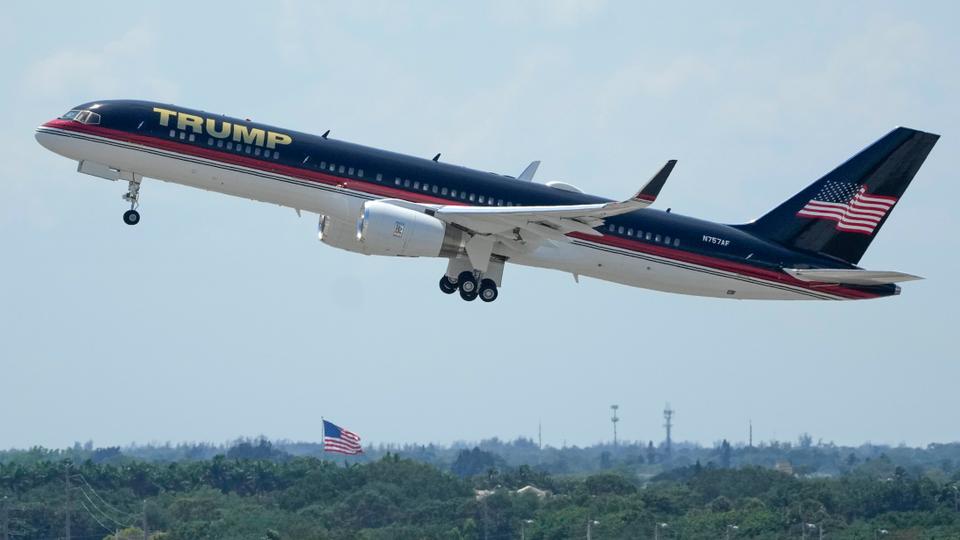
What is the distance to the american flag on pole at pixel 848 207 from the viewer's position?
58938 millimetres

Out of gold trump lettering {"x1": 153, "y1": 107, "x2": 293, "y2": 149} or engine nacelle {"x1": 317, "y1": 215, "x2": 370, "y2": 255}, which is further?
engine nacelle {"x1": 317, "y1": 215, "x2": 370, "y2": 255}

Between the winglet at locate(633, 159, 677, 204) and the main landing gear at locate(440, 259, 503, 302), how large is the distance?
30.2 feet

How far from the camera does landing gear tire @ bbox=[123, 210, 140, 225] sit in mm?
54250

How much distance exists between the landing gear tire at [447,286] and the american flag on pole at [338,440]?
113 feet

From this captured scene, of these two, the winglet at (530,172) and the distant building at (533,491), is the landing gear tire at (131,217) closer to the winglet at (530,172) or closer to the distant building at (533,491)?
the winglet at (530,172)

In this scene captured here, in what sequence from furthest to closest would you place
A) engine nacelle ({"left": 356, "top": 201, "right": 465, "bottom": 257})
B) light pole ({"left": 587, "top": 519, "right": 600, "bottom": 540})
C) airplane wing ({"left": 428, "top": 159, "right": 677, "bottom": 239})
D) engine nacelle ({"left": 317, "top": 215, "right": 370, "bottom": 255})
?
light pole ({"left": 587, "top": 519, "right": 600, "bottom": 540}) → engine nacelle ({"left": 317, "top": 215, "right": 370, "bottom": 255}) → engine nacelle ({"left": 356, "top": 201, "right": 465, "bottom": 257}) → airplane wing ({"left": 428, "top": 159, "right": 677, "bottom": 239})

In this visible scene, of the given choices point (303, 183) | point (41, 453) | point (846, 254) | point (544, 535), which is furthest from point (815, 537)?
point (41, 453)

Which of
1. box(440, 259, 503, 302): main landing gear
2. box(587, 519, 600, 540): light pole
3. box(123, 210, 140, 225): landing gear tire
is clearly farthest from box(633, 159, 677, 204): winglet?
box(587, 519, 600, 540): light pole

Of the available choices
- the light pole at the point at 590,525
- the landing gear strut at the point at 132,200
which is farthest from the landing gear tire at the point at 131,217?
the light pole at the point at 590,525

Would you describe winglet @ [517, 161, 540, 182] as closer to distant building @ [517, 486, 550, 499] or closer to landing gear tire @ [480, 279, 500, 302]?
landing gear tire @ [480, 279, 500, 302]

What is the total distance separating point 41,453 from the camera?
134125 millimetres

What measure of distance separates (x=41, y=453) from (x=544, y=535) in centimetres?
6433

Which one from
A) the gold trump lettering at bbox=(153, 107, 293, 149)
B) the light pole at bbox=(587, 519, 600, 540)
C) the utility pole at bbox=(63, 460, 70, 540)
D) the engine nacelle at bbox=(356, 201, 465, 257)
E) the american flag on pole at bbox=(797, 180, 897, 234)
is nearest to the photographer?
the engine nacelle at bbox=(356, 201, 465, 257)

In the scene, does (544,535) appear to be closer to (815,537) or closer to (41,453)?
(815,537)
